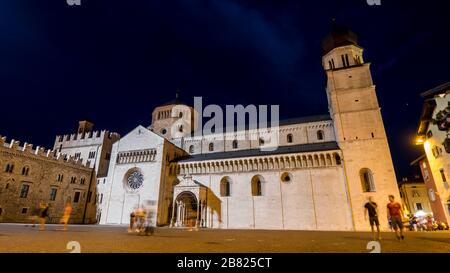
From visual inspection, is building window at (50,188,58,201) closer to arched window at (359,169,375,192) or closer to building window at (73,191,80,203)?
building window at (73,191,80,203)

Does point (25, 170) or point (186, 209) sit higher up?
point (25, 170)

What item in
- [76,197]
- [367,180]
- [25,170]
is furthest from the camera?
[76,197]

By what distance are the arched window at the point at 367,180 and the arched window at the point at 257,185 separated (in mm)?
10693

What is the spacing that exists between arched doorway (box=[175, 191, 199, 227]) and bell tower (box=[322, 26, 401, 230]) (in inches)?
684

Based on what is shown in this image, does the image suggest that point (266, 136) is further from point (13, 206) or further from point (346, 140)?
point (13, 206)

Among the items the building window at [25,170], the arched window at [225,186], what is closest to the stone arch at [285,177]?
the arched window at [225,186]

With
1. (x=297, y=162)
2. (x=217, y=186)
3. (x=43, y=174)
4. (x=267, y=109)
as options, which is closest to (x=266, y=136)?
(x=267, y=109)

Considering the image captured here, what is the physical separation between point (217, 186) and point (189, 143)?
10650 mm

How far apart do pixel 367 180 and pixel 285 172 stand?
8359 mm

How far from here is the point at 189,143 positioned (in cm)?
3581

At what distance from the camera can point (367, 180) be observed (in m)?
23.5

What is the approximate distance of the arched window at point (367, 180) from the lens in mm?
22938

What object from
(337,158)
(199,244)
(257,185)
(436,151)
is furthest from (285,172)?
(199,244)

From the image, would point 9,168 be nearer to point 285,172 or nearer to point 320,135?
point 285,172
